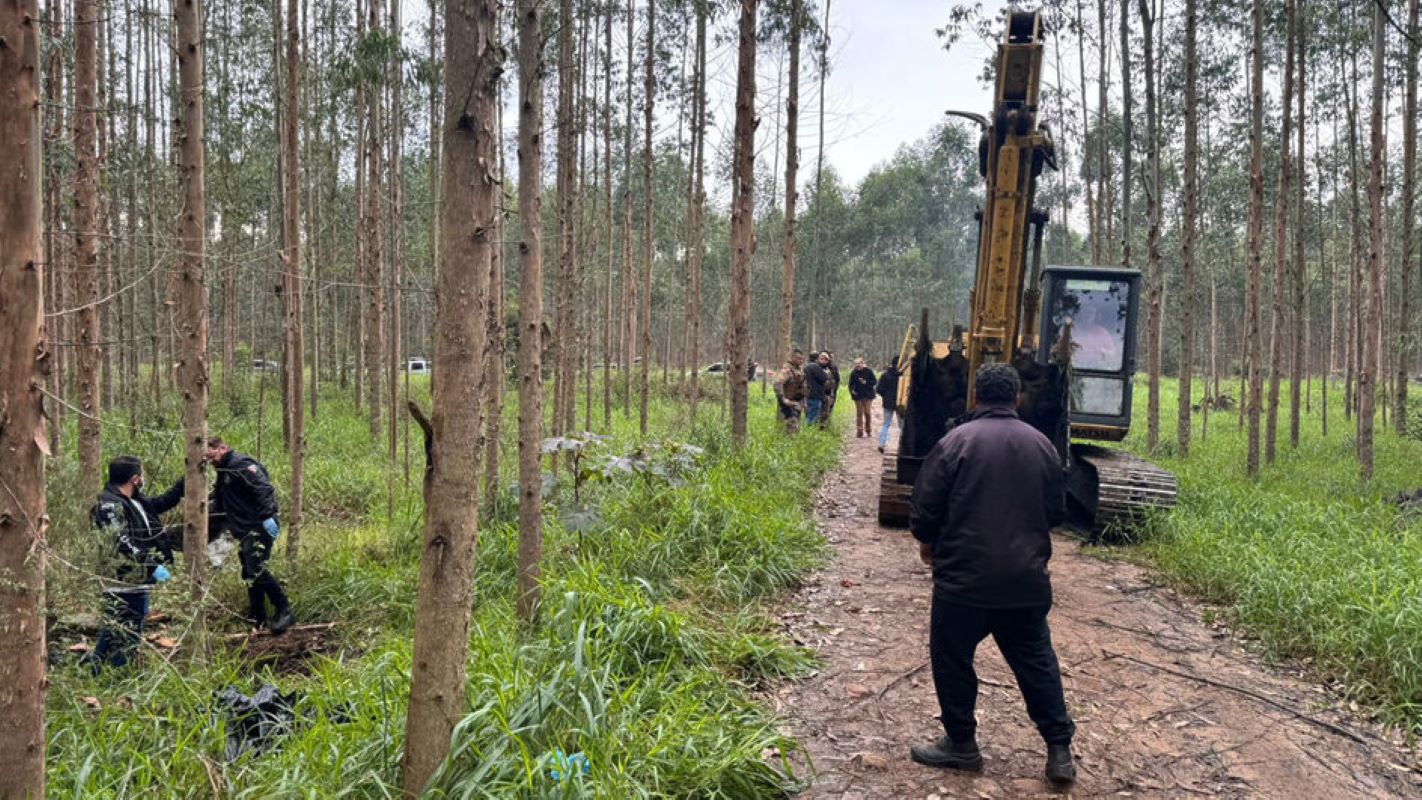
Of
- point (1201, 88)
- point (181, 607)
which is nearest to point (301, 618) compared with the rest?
point (181, 607)

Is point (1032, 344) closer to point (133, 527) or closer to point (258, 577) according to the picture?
point (258, 577)

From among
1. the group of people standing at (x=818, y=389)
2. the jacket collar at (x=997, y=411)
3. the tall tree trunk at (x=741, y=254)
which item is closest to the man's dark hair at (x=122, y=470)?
the jacket collar at (x=997, y=411)

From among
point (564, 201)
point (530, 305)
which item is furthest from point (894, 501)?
point (564, 201)

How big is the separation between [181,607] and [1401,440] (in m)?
18.4

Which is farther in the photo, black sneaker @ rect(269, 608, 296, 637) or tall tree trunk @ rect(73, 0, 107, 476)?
black sneaker @ rect(269, 608, 296, 637)

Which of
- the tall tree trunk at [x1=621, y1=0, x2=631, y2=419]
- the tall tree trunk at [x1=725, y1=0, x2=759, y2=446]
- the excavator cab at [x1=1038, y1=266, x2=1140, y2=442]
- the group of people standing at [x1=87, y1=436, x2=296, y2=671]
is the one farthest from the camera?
the tall tree trunk at [x1=621, y1=0, x2=631, y2=419]

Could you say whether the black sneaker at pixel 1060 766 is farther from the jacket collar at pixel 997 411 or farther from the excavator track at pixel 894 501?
the excavator track at pixel 894 501

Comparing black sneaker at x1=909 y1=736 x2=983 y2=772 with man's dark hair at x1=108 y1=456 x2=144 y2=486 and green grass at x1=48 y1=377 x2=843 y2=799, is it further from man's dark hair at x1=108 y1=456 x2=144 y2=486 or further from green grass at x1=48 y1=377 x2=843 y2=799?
man's dark hair at x1=108 y1=456 x2=144 y2=486

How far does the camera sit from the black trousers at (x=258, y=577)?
6.57 metres

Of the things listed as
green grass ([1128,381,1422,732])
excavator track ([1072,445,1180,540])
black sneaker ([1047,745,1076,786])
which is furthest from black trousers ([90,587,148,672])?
excavator track ([1072,445,1180,540])

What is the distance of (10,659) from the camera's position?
2.46 meters

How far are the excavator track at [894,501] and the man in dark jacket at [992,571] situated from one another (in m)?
4.62

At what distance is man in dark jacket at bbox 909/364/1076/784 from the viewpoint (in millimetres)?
3451

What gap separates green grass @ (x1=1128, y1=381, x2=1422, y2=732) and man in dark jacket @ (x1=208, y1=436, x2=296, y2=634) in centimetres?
730
